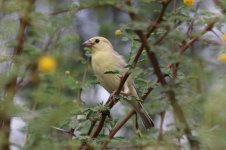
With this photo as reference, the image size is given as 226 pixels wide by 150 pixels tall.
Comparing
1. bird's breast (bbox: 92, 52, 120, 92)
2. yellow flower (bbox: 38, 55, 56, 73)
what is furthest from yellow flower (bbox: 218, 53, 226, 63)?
bird's breast (bbox: 92, 52, 120, 92)

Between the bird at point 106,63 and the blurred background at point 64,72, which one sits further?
the bird at point 106,63

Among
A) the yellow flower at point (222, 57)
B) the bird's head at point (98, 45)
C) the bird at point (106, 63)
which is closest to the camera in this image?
the yellow flower at point (222, 57)

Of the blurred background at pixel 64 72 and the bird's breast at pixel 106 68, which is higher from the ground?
the bird's breast at pixel 106 68

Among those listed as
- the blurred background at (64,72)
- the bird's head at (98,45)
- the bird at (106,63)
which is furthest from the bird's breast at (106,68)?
the blurred background at (64,72)

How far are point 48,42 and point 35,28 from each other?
0.21m

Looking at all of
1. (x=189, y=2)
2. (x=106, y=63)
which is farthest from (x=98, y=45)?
(x=189, y=2)

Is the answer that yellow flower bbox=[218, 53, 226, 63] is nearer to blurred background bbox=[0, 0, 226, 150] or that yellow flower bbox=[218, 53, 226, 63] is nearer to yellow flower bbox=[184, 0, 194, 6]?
blurred background bbox=[0, 0, 226, 150]

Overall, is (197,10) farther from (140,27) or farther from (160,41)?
(140,27)

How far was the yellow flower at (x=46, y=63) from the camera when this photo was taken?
2.15 metres

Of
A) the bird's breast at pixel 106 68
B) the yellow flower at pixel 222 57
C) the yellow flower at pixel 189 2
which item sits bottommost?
the yellow flower at pixel 222 57

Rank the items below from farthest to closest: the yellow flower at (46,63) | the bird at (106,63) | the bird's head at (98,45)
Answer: the bird's head at (98,45) < the bird at (106,63) < the yellow flower at (46,63)

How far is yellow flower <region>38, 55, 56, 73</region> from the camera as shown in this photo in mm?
2154

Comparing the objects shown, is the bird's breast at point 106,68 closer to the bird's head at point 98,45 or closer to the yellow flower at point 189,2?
the bird's head at point 98,45

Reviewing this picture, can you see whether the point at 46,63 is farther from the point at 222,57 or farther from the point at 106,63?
the point at 106,63
